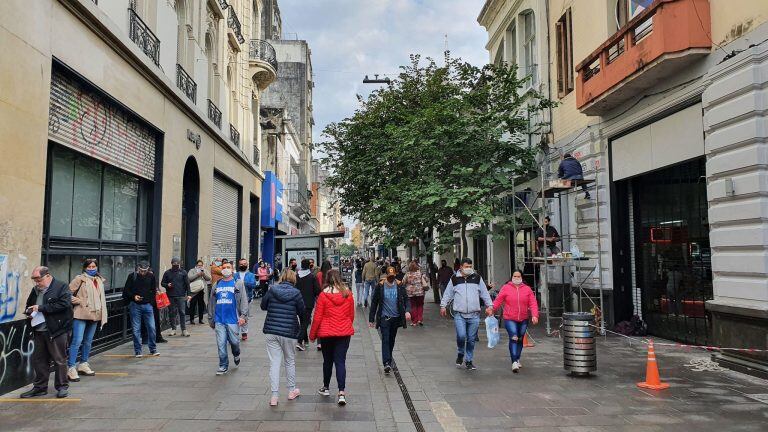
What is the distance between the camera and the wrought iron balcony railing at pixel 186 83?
49.1 feet

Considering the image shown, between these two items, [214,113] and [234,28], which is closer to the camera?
[214,113]

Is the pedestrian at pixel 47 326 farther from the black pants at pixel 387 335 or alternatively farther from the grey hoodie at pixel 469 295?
the grey hoodie at pixel 469 295

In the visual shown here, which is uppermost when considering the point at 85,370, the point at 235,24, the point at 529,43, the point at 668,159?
the point at 235,24

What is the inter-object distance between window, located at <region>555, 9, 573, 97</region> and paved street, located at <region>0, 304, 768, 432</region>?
26.1 feet

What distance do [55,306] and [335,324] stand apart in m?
3.60

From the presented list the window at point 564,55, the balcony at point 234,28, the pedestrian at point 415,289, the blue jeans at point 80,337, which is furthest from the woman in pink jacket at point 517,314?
the balcony at point 234,28

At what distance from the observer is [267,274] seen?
929 inches

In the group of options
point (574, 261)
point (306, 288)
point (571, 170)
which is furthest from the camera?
point (574, 261)

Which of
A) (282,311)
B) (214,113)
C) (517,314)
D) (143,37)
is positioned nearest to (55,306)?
(282,311)

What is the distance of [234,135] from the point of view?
22031mm

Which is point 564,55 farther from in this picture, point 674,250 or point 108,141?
point 108,141

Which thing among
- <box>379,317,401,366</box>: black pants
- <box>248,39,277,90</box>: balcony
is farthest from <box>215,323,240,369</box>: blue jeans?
<box>248,39,277,90</box>: balcony

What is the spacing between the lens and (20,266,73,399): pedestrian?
6.93 m

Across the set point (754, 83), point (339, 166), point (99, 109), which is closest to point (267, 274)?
point (339, 166)
